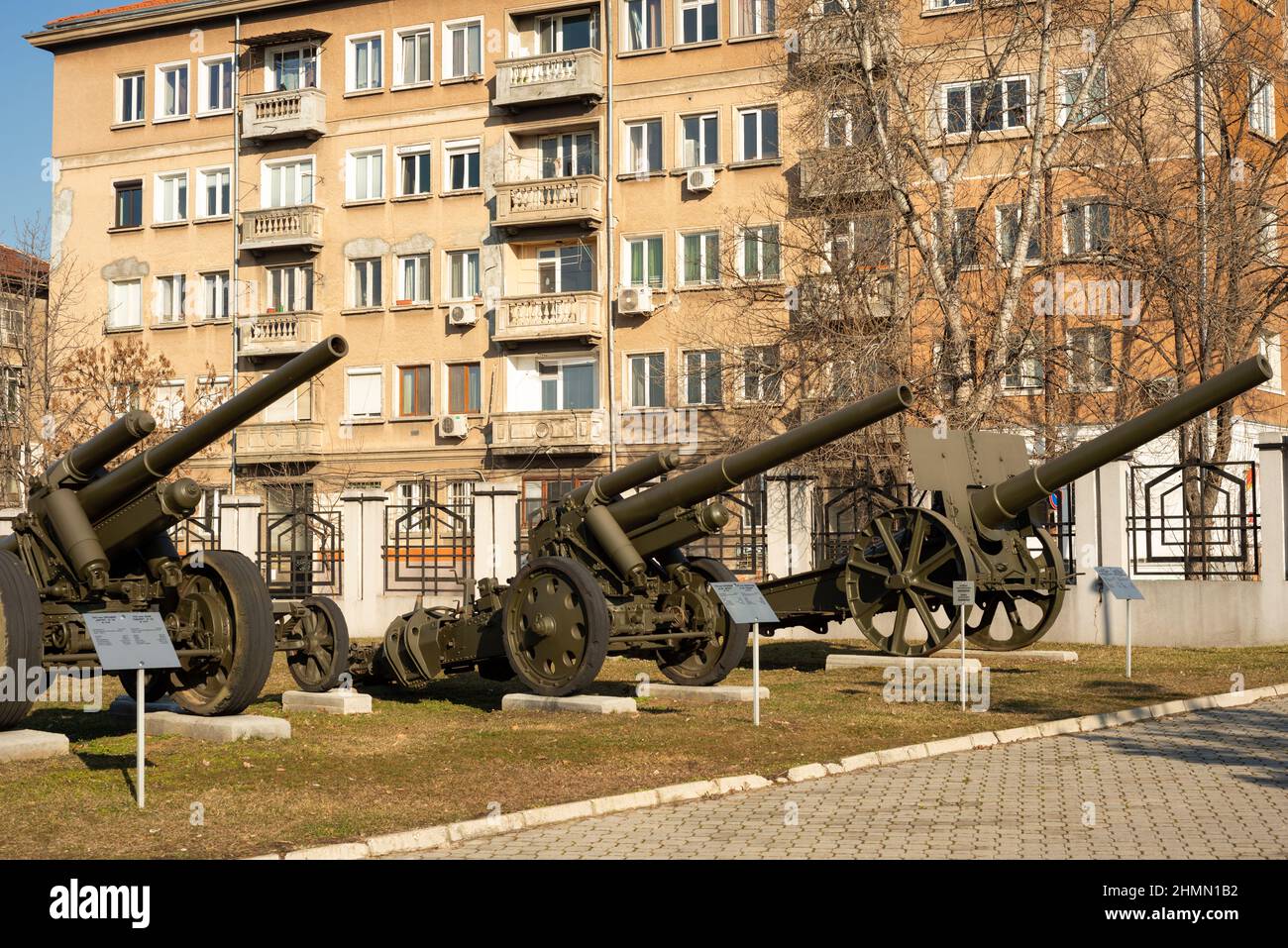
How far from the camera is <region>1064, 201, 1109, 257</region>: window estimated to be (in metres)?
31.5

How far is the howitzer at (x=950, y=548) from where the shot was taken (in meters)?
18.3

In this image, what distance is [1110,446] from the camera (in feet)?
57.8

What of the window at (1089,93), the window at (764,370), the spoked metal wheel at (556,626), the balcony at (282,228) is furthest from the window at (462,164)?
the spoked metal wheel at (556,626)

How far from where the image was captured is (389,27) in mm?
48125

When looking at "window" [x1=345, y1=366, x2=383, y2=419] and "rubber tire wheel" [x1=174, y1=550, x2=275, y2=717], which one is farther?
"window" [x1=345, y1=366, x2=383, y2=419]

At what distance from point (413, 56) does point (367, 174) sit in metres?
3.57

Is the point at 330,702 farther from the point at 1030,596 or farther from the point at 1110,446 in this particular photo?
the point at 1030,596

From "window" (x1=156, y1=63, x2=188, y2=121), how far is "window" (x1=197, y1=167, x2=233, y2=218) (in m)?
2.18


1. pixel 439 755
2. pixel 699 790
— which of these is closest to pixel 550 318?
pixel 439 755

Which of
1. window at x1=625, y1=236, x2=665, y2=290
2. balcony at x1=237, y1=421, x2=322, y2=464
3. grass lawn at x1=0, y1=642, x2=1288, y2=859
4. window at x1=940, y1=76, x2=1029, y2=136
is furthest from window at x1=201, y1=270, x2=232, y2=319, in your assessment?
grass lawn at x1=0, y1=642, x2=1288, y2=859

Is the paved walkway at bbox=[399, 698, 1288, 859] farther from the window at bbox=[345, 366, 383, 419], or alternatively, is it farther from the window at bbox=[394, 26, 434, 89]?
the window at bbox=[394, 26, 434, 89]

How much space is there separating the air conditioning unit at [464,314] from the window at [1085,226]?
17243 mm

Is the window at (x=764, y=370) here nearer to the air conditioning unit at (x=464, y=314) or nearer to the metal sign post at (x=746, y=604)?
the air conditioning unit at (x=464, y=314)
